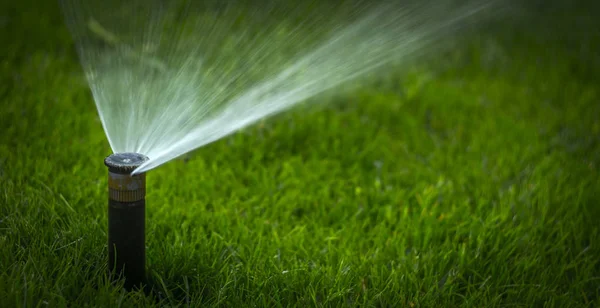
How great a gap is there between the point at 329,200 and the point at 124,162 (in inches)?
49.8

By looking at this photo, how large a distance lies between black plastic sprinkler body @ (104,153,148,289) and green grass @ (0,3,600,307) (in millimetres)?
70

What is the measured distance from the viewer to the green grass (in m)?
2.25

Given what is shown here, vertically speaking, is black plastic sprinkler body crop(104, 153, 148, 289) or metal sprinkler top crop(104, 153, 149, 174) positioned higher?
metal sprinkler top crop(104, 153, 149, 174)

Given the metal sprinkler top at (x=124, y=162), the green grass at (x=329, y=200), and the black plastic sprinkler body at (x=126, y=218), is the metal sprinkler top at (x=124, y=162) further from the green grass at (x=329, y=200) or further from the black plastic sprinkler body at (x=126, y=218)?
the green grass at (x=329, y=200)

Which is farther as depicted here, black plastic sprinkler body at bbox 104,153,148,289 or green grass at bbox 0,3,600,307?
green grass at bbox 0,3,600,307

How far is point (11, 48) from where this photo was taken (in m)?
3.92

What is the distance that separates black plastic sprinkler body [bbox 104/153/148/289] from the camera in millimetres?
1914

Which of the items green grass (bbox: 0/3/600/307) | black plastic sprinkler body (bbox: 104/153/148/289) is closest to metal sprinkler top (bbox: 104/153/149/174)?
black plastic sprinkler body (bbox: 104/153/148/289)

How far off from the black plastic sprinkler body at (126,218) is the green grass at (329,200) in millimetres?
70

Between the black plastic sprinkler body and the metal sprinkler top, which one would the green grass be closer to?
the black plastic sprinkler body

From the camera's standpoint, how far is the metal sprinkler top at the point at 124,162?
1882 millimetres

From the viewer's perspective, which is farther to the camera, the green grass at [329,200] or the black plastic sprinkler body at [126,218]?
the green grass at [329,200]

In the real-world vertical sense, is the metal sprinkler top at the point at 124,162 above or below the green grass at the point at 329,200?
above

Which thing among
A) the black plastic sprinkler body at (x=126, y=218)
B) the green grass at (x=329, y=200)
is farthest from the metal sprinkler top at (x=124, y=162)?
the green grass at (x=329, y=200)
